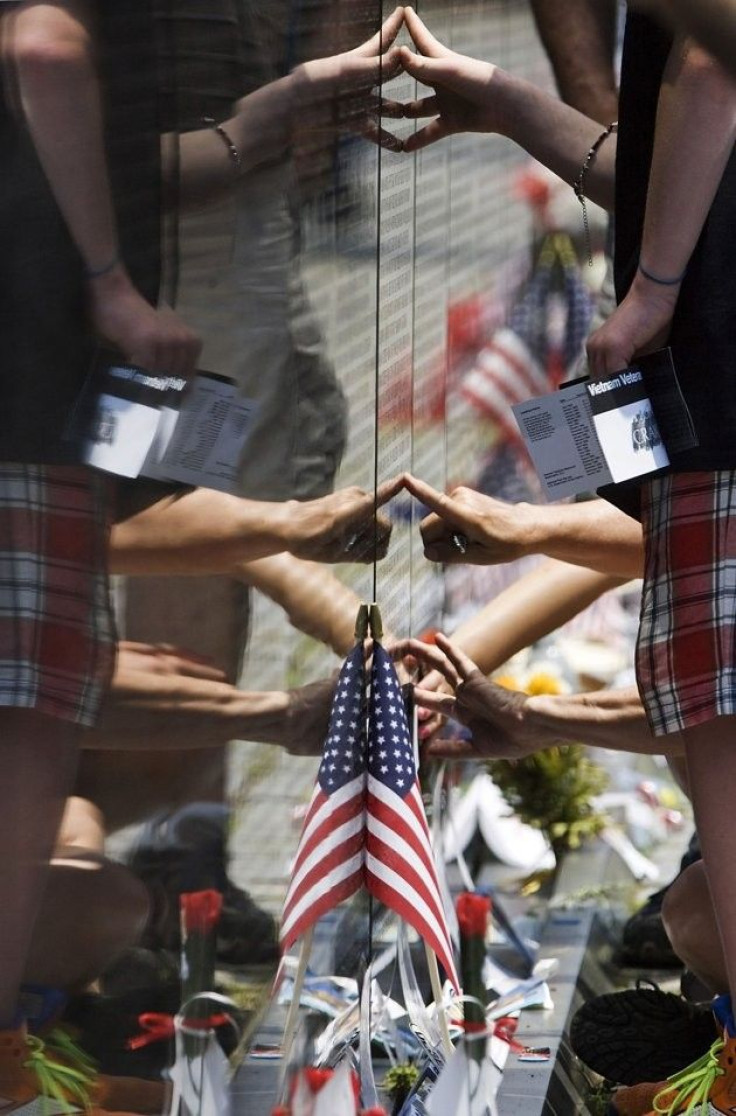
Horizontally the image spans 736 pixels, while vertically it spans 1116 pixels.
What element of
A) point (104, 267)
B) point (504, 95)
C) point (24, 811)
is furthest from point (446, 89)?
point (24, 811)

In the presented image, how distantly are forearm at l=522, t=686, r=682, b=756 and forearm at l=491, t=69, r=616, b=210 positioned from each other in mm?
763

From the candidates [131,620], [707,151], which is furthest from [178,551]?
[707,151]

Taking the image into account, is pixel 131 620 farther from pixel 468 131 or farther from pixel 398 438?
pixel 468 131

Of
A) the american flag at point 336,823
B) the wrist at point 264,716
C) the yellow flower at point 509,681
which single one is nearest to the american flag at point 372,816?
the american flag at point 336,823

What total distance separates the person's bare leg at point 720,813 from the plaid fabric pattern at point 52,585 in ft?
2.44

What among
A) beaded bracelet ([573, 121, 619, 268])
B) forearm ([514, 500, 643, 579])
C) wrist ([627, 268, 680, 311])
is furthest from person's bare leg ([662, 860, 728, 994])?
beaded bracelet ([573, 121, 619, 268])

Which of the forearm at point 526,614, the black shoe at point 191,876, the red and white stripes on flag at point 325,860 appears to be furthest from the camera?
the forearm at point 526,614

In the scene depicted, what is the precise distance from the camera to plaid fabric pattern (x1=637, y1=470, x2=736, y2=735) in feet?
6.91

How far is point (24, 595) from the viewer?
1840 mm

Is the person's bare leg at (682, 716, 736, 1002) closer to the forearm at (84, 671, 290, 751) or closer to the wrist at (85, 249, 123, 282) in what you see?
the forearm at (84, 671, 290, 751)

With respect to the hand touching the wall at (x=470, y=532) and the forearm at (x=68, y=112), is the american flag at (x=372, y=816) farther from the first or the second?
the forearm at (x=68, y=112)

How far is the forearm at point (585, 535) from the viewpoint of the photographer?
2.61m

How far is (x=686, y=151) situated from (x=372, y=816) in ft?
3.09

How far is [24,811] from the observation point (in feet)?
6.20
